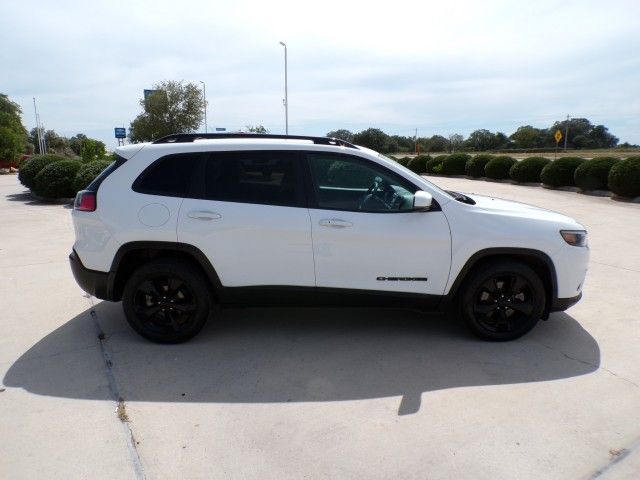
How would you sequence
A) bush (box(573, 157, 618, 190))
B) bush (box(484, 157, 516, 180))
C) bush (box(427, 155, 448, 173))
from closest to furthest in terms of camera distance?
1. bush (box(573, 157, 618, 190))
2. bush (box(484, 157, 516, 180))
3. bush (box(427, 155, 448, 173))

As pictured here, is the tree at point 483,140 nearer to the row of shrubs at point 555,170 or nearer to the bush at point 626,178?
the row of shrubs at point 555,170

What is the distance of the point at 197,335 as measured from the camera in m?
4.38

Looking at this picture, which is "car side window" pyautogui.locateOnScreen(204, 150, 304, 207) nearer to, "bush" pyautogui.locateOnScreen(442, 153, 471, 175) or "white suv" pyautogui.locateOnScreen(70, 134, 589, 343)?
"white suv" pyautogui.locateOnScreen(70, 134, 589, 343)

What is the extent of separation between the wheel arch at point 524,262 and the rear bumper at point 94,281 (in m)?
2.86

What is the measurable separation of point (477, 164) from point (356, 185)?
1973 centimetres

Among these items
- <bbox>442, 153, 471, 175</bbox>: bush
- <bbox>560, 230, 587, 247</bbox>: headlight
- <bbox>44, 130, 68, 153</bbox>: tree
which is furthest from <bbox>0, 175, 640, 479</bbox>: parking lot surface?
<bbox>44, 130, 68, 153</bbox>: tree

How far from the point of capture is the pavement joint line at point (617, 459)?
265 centimetres

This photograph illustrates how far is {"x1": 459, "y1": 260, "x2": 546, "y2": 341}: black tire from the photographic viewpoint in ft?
13.5

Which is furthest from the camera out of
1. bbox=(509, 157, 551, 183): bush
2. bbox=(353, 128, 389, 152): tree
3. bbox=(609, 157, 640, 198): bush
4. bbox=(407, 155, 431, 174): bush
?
bbox=(353, 128, 389, 152): tree

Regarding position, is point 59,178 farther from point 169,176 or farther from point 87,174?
point 169,176

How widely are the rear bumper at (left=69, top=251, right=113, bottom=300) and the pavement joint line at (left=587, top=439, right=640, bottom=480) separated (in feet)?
12.1

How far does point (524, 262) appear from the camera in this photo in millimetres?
4234

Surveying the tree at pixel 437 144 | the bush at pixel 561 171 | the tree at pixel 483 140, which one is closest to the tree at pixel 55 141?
the tree at pixel 437 144

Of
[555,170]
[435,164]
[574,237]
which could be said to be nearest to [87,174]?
[574,237]
